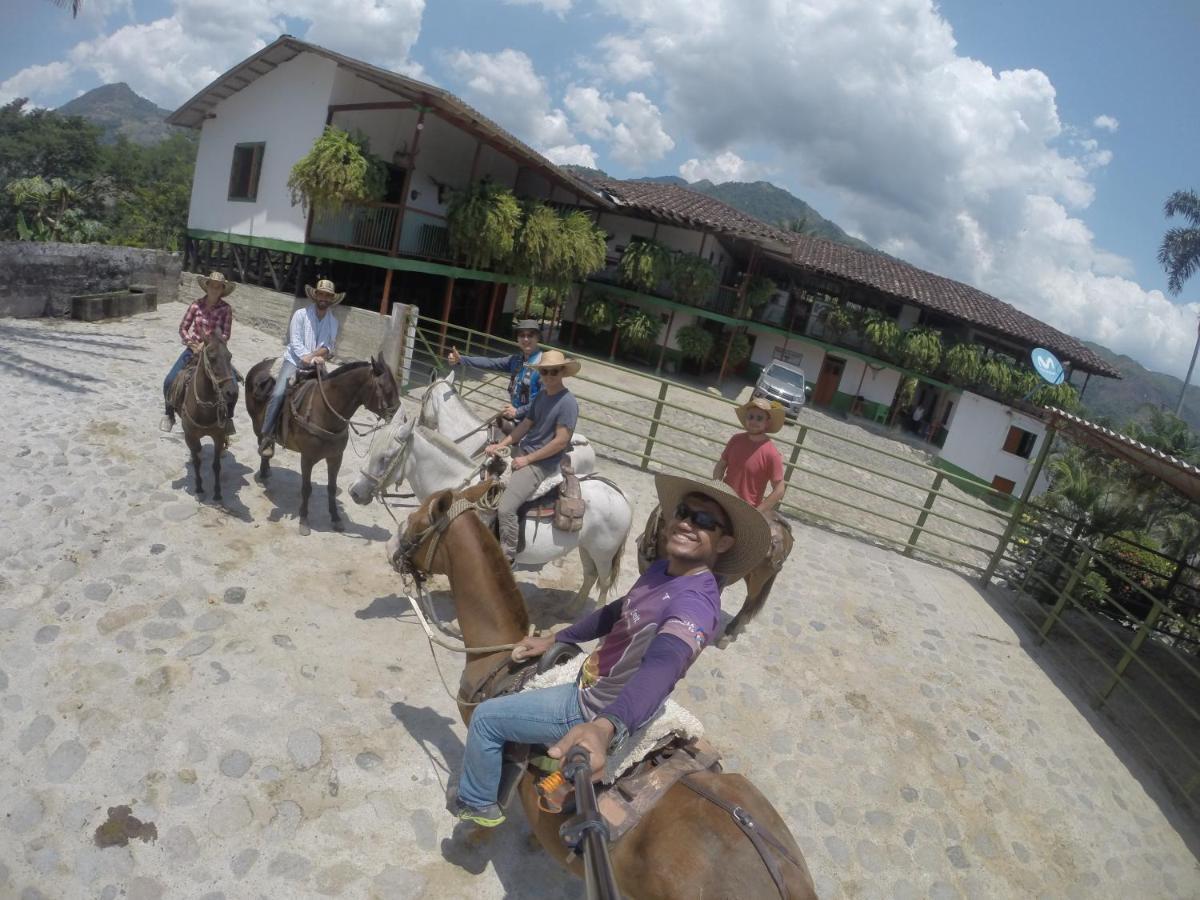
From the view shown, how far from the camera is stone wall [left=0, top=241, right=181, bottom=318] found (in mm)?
10461

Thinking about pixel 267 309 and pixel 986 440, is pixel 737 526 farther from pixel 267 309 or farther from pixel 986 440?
pixel 986 440

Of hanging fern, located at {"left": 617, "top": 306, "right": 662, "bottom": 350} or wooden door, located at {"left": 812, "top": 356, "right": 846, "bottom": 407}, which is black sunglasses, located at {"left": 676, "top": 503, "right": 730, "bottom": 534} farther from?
wooden door, located at {"left": 812, "top": 356, "right": 846, "bottom": 407}

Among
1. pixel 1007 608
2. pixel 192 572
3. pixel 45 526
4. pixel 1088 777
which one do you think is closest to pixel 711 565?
pixel 192 572

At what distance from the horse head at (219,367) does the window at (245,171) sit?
11000mm

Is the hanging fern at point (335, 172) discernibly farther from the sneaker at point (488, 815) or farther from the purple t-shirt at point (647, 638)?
the sneaker at point (488, 815)

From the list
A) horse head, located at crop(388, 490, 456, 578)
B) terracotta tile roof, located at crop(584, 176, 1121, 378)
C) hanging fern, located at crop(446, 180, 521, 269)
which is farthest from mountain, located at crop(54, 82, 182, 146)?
horse head, located at crop(388, 490, 456, 578)

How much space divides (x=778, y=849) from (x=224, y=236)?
56.7ft

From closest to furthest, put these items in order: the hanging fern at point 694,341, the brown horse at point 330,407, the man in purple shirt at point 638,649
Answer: the man in purple shirt at point 638,649 < the brown horse at point 330,407 < the hanging fern at point 694,341

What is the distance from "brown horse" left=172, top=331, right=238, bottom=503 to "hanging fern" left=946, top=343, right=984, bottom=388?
2652cm

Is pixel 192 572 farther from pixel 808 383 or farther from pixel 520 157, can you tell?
pixel 808 383

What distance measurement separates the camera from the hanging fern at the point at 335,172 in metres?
12.1

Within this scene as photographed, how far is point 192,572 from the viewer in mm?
5051

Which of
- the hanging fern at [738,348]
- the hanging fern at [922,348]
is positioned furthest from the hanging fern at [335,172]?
the hanging fern at [922,348]

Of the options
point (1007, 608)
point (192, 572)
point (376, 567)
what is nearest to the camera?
point (192, 572)
